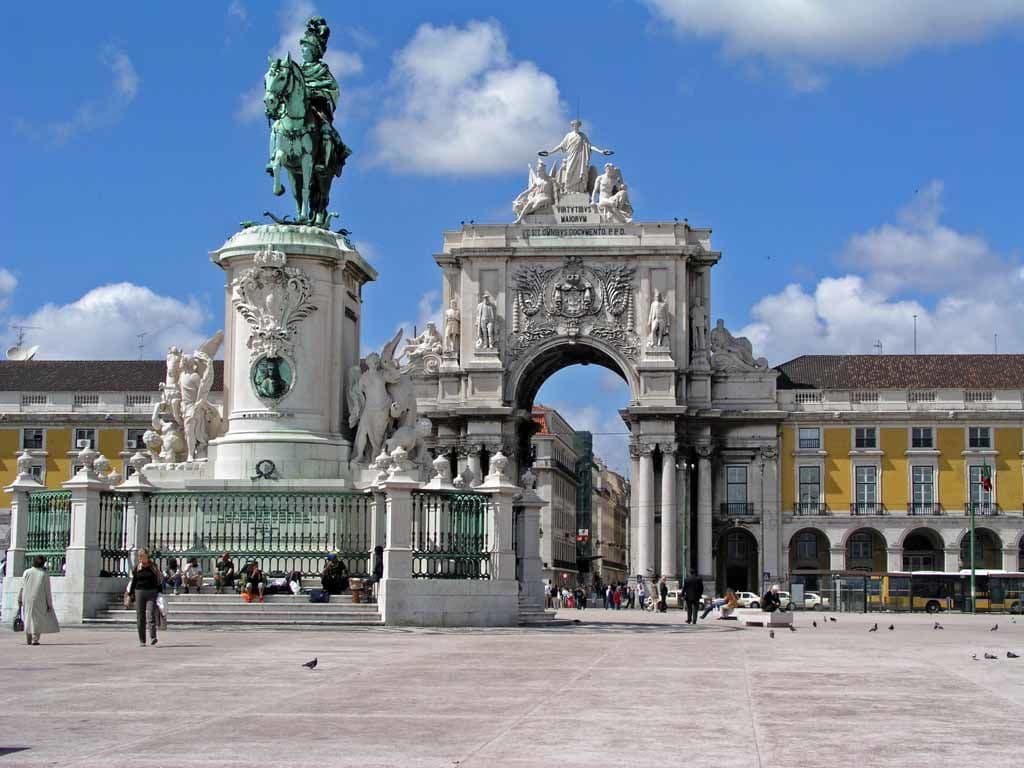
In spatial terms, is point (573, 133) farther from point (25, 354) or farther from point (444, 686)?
point (444, 686)

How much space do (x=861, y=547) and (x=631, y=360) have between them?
15499mm

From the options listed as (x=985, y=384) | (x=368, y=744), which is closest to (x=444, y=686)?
(x=368, y=744)

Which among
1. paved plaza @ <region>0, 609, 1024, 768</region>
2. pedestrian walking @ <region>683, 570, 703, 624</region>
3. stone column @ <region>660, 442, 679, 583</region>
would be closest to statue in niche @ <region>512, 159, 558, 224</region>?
stone column @ <region>660, 442, 679, 583</region>

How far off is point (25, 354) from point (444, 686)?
289 ft

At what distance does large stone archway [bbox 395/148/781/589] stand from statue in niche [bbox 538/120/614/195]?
0.78 m

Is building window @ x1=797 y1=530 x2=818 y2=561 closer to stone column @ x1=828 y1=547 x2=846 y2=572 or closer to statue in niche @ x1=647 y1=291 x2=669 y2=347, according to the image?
stone column @ x1=828 y1=547 x2=846 y2=572

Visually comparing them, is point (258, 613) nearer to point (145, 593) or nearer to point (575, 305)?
point (145, 593)

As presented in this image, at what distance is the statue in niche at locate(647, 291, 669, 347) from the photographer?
84000 mm

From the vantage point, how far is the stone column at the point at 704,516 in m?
84.6

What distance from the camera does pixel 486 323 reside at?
8544 cm

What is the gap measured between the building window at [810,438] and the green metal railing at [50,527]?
6267 centimetres

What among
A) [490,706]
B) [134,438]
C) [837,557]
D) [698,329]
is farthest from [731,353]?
[490,706]

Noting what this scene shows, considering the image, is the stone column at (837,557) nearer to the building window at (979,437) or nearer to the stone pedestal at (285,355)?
the building window at (979,437)

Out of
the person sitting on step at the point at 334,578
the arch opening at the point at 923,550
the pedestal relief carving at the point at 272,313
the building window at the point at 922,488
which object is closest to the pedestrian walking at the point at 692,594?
the person sitting on step at the point at 334,578
